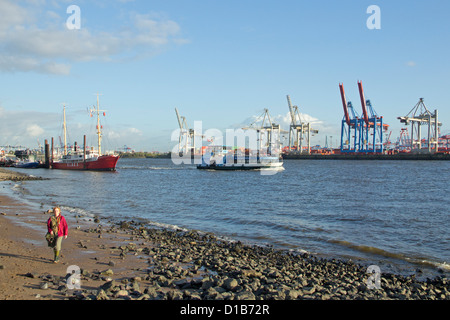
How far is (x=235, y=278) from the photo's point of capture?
9000mm

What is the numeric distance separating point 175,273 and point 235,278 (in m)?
1.51

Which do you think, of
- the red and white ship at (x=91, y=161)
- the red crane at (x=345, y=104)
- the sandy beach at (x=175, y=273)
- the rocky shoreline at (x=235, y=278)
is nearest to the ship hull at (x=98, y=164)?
the red and white ship at (x=91, y=161)

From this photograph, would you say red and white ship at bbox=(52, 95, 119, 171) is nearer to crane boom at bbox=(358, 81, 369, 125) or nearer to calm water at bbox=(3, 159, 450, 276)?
calm water at bbox=(3, 159, 450, 276)

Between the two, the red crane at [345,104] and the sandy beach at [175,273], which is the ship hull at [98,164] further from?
the red crane at [345,104]

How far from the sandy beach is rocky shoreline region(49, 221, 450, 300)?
2 cm

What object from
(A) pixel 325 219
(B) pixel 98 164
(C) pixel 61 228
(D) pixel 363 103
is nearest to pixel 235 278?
(C) pixel 61 228

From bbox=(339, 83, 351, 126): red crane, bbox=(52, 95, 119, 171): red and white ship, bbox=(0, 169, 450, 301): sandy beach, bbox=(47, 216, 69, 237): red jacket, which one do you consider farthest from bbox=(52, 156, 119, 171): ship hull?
bbox=(339, 83, 351, 126): red crane

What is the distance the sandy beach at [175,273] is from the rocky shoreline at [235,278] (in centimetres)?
2

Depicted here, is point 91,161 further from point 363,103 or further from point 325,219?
point 363,103

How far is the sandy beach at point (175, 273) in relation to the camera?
738 centimetres

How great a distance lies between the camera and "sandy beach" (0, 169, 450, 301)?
24.2 ft
